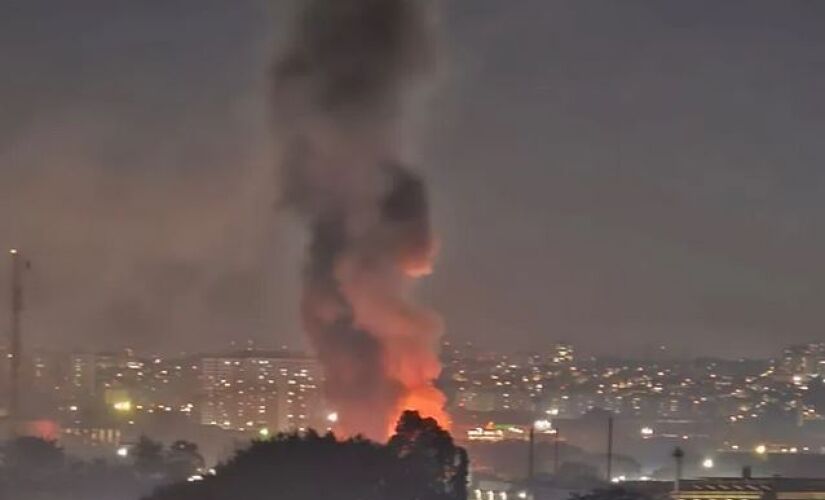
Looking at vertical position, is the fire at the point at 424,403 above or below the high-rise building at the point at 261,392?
below

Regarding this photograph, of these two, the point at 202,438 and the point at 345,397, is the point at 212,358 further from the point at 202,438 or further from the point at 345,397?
the point at 345,397

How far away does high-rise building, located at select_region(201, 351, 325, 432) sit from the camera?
273 feet

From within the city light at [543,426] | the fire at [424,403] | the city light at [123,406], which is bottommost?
A: the fire at [424,403]

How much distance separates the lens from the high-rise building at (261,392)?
83125 mm

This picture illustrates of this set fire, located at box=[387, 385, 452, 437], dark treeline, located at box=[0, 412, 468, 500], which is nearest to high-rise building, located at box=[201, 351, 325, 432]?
fire, located at box=[387, 385, 452, 437]

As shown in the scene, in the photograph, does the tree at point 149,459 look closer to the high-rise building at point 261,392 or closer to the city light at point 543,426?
the high-rise building at point 261,392

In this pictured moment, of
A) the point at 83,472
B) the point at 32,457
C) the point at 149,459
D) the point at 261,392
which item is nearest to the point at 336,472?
the point at 83,472

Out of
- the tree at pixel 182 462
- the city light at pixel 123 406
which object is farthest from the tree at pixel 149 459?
the city light at pixel 123 406

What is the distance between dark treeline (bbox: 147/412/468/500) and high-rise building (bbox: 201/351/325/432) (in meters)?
42.6

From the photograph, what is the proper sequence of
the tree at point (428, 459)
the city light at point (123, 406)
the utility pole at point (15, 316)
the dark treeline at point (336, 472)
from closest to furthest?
1. the dark treeline at point (336, 472)
2. the tree at point (428, 459)
3. the utility pole at point (15, 316)
4. the city light at point (123, 406)

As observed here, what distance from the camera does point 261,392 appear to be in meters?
94.4

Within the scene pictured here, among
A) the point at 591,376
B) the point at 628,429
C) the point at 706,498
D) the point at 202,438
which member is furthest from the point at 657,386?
the point at 706,498

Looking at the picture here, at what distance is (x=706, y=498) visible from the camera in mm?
31188

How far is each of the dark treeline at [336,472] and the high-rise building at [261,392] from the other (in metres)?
42.6
